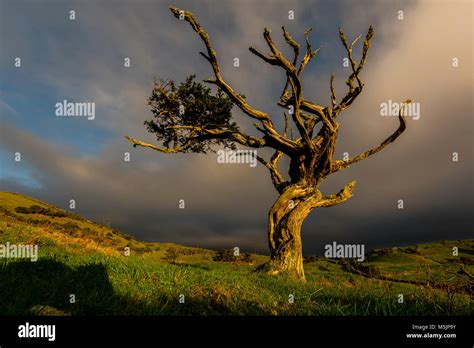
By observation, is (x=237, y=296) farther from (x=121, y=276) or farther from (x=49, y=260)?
(x=49, y=260)

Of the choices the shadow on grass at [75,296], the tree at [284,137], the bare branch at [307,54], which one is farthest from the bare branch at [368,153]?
the shadow on grass at [75,296]

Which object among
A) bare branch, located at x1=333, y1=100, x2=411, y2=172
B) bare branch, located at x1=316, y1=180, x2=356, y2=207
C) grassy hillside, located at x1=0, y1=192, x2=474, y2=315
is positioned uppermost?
bare branch, located at x1=333, y1=100, x2=411, y2=172

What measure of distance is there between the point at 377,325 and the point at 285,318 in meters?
1.27

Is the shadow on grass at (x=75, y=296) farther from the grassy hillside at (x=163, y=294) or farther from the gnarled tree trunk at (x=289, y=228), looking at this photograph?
the gnarled tree trunk at (x=289, y=228)

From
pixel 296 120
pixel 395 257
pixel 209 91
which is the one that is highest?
pixel 209 91

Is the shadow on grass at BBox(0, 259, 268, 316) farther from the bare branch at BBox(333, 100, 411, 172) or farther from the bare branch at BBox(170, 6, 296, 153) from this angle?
the bare branch at BBox(333, 100, 411, 172)

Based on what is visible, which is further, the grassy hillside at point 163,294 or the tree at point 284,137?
the tree at point 284,137

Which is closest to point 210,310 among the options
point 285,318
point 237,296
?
point 237,296

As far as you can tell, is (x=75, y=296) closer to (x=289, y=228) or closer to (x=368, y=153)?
(x=289, y=228)

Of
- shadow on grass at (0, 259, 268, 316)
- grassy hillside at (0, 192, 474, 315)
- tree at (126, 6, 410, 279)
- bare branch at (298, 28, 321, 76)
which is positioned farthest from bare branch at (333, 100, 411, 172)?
shadow on grass at (0, 259, 268, 316)

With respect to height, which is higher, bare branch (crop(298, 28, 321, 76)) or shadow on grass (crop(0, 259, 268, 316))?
bare branch (crop(298, 28, 321, 76))

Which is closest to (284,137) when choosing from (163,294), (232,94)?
(232,94)

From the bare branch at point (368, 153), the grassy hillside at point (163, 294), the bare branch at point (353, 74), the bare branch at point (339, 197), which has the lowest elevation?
the grassy hillside at point (163, 294)

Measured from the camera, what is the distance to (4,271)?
287 inches
